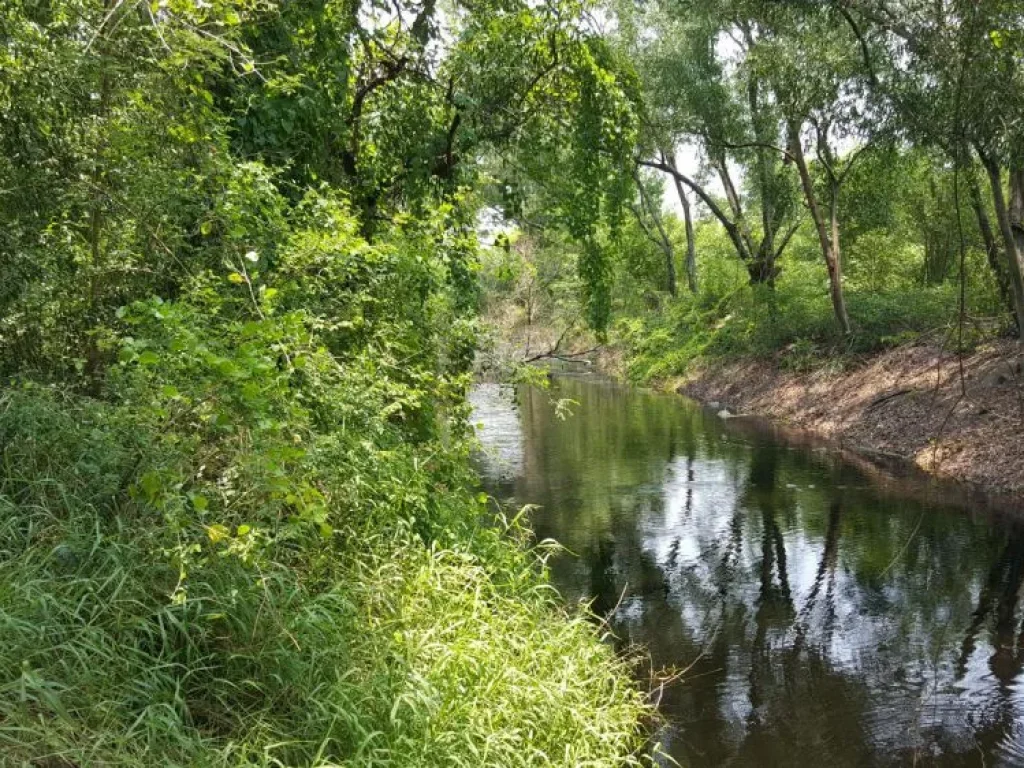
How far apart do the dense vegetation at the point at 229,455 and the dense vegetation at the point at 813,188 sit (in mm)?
2626

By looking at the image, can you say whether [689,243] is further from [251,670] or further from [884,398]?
[251,670]

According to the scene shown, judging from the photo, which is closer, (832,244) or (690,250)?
(832,244)

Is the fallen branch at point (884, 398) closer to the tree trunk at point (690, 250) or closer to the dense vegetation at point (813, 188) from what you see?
the dense vegetation at point (813, 188)

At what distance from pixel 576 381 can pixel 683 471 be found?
58.9 feet

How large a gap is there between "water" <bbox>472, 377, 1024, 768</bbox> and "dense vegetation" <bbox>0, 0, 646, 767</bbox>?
3.31 ft

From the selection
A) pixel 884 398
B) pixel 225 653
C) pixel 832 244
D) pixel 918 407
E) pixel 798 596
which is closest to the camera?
pixel 225 653

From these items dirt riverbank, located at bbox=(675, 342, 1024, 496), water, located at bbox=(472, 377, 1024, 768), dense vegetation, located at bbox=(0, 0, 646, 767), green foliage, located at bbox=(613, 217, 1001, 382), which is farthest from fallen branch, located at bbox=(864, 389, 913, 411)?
dense vegetation, located at bbox=(0, 0, 646, 767)

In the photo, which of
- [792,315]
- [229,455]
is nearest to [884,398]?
[792,315]

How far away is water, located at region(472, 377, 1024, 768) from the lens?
17.8ft

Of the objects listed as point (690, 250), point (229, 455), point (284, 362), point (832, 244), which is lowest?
point (229, 455)

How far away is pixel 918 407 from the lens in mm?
15266

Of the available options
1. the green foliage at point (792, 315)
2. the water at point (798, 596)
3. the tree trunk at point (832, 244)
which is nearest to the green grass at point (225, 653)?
the water at point (798, 596)

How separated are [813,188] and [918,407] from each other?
30.6ft

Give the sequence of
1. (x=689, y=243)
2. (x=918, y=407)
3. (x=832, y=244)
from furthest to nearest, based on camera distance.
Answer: (x=689, y=243) → (x=832, y=244) → (x=918, y=407)
